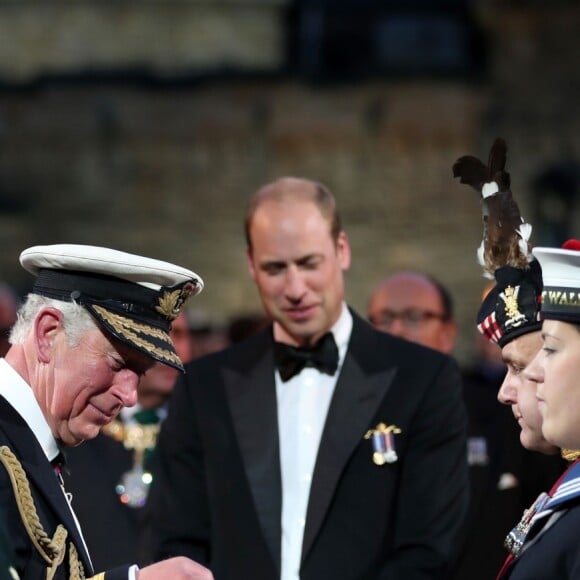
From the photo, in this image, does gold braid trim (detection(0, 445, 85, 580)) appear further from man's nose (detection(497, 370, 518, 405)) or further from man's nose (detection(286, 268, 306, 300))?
man's nose (detection(286, 268, 306, 300))

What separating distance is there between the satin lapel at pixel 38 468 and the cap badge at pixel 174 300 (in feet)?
1.67

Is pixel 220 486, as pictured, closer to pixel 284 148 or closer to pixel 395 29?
pixel 284 148

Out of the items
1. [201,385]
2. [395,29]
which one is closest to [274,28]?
[395,29]

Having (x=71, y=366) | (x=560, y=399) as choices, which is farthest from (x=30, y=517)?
(x=560, y=399)

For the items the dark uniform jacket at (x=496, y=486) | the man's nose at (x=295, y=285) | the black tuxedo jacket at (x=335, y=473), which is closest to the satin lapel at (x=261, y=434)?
the black tuxedo jacket at (x=335, y=473)

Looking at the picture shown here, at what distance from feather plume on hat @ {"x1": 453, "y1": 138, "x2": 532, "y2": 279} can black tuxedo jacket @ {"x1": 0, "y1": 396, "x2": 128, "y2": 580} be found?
1.40m

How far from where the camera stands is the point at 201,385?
5891mm

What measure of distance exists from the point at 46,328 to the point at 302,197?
1967mm

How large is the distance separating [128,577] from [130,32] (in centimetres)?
1791

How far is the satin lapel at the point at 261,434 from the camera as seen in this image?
555 centimetres

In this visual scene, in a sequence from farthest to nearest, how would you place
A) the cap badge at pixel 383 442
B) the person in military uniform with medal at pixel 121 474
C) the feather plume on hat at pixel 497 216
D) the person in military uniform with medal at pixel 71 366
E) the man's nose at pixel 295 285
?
the man's nose at pixel 295 285 → the cap badge at pixel 383 442 → the person in military uniform with medal at pixel 121 474 → the feather plume on hat at pixel 497 216 → the person in military uniform with medal at pixel 71 366

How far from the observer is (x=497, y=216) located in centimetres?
456

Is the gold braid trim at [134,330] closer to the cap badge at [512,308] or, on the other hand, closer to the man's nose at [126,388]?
the man's nose at [126,388]

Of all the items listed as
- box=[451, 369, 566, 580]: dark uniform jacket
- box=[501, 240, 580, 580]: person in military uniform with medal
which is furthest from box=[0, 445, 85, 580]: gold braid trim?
box=[451, 369, 566, 580]: dark uniform jacket
